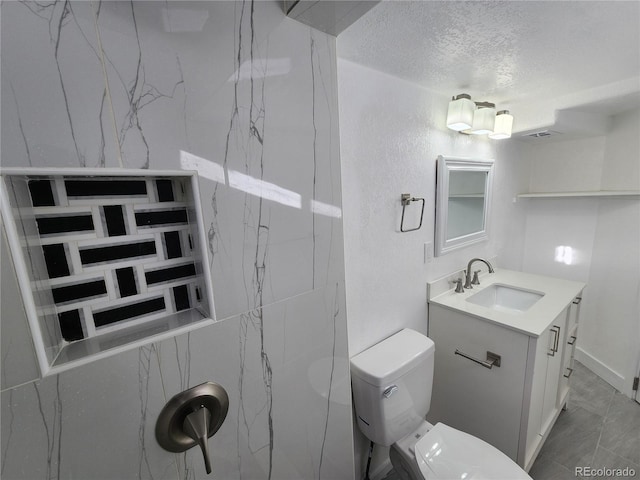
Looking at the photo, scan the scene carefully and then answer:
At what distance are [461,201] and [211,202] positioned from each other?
1684 millimetres

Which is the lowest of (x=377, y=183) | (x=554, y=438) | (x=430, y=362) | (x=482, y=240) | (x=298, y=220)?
(x=554, y=438)

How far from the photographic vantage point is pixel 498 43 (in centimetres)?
104

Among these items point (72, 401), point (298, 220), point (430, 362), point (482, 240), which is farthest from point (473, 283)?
point (72, 401)

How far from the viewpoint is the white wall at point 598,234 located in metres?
1.97

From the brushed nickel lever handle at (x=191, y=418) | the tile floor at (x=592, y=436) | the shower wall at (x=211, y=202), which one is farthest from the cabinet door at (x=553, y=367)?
the brushed nickel lever handle at (x=191, y=418)

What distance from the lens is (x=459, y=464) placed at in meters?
1.11

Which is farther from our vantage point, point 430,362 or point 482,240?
point 482,240

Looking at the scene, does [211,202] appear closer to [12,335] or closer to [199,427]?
[12,335]

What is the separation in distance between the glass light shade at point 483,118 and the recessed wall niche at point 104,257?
1699 millimetres

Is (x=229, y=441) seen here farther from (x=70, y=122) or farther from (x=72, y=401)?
(x=70, y=122)

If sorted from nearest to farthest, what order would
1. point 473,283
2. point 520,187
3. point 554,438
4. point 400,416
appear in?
point 400,416 < point 554,438 < point 473,283 < point 520,187

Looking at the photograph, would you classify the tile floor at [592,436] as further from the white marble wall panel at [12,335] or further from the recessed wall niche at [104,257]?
the white marble wall panel at [12,335]

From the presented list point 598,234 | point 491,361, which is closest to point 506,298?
point 491,361

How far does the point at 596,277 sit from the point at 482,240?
1167 millimetres
